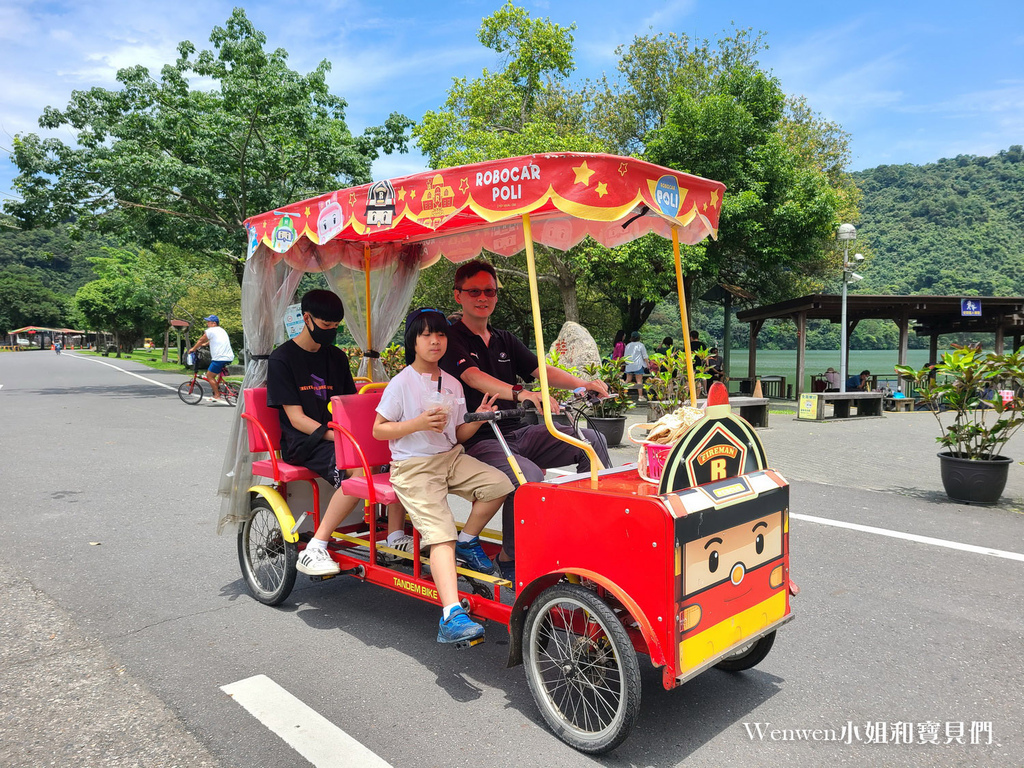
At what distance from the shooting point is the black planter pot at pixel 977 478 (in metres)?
6.88

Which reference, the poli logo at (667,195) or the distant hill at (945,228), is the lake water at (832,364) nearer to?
the distant hill at (945,228)

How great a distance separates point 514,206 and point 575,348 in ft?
33.2

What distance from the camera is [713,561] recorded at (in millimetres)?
2732

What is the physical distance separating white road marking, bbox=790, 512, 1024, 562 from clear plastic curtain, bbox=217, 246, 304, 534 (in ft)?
15.1

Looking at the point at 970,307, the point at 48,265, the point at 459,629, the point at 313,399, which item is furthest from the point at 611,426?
the point at 48,265

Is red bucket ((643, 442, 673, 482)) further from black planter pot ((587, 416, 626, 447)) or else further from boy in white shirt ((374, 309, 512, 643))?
black planter pot ((587, 416, 626, 447))

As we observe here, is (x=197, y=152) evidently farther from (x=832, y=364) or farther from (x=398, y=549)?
(x=832, y=364)

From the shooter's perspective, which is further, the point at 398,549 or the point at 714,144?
the point at 714,144

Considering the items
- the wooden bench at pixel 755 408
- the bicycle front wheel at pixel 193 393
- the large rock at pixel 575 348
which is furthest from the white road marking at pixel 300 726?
the bicycle front wheel at pixel 193 393

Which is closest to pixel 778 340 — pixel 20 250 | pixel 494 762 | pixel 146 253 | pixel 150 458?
pixel 146 253

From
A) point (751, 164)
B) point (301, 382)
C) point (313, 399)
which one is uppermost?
point (751, 164)

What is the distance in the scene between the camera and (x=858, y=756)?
2.72m

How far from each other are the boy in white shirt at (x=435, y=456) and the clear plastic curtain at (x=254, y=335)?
1476 millimetres

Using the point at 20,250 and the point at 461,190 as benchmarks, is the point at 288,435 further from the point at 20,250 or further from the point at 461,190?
the point at 20,250
